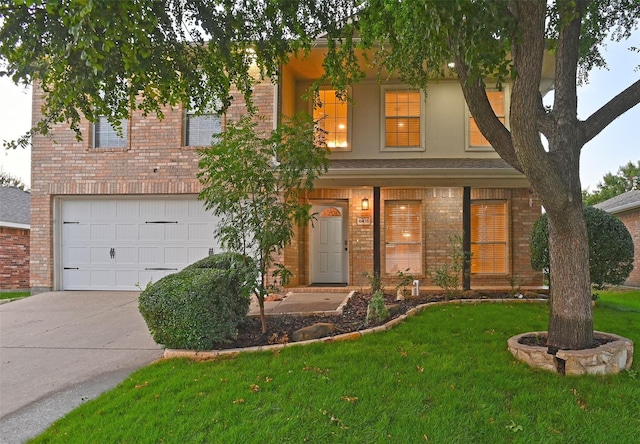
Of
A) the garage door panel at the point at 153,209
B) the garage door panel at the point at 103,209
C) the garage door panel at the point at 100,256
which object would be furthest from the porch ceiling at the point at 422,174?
the garage door panel at the point at 100,256

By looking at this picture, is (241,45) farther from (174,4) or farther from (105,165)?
(105,165)

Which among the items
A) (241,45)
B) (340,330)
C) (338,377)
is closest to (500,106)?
(241,45)

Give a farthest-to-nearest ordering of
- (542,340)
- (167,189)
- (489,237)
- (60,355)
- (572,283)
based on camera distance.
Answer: (489,237) < (167,189) < (60,355) < (542,340) < (572,283)

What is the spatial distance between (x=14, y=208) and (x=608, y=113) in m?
16.4

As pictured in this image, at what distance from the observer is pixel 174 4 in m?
5.60

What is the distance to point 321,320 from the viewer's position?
241 inches

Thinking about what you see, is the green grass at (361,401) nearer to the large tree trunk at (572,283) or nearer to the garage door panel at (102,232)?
the large tree trunk at (572,283)

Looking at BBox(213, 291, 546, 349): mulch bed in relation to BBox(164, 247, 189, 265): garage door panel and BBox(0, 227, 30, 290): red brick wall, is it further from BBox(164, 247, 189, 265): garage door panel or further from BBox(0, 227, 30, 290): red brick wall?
BBox(0, 227, 30, 290): red brick wall

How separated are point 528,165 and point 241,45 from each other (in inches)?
174

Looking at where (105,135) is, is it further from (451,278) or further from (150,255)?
(451,278)

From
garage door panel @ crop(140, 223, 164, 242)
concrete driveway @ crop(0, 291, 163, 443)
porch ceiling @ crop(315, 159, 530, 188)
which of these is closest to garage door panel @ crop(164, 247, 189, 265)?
garage door panel @ crop(140, 223, 164, 242)

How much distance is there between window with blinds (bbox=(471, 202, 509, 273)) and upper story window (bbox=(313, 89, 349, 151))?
3.66m

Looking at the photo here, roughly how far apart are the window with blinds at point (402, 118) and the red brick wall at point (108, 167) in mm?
2927

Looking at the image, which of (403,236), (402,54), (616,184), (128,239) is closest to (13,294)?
(128,239)
